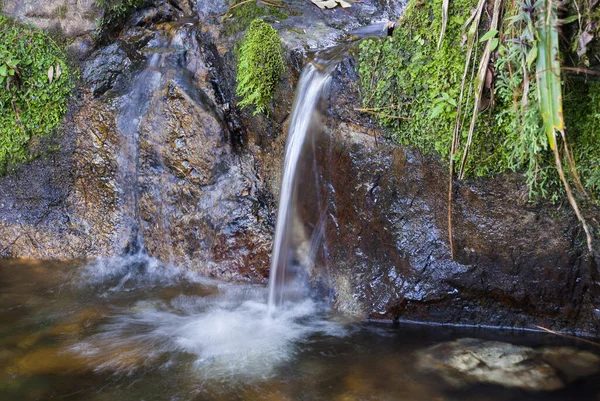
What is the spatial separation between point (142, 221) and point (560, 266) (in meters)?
3.75

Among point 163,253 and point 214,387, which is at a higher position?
point 163,253

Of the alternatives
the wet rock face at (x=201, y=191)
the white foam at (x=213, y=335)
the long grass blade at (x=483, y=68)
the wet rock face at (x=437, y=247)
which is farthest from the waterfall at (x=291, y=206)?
the long grass blade at (x=483, y=68)

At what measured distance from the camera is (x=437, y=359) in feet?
10.8

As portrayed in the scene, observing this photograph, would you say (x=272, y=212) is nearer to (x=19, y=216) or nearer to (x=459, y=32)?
(x=459, y=32)

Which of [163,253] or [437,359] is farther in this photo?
[163,253]

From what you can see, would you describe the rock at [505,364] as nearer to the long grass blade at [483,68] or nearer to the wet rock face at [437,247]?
the wet rock face at [437,247]

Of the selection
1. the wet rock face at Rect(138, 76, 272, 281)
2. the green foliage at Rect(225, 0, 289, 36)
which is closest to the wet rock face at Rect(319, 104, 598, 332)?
the wet rock face at Rect(138, 76, 272, 281)

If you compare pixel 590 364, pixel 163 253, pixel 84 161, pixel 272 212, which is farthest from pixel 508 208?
pixel 84 161

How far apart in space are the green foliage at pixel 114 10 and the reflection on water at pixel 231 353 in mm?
2882

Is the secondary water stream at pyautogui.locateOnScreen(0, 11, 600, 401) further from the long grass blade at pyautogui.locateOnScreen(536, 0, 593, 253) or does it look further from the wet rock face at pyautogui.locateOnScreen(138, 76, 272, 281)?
the long grass blade at pyautogui.locateOnScreen(536, 0, 593, 253)

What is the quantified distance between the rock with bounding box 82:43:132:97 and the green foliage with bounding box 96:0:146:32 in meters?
0.32

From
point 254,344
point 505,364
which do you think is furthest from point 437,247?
point 254,344

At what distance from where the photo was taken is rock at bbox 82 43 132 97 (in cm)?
509

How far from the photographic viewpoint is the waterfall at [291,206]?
13.3ft
